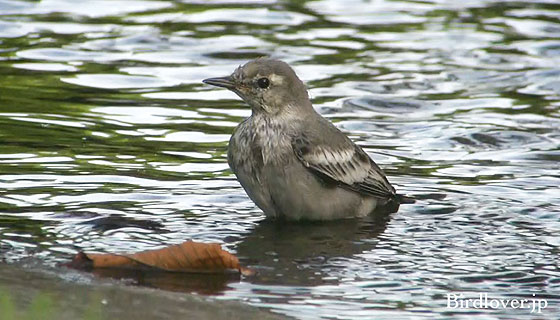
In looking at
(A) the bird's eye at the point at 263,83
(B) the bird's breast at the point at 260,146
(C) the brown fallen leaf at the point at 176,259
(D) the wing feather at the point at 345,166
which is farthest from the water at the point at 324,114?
(A) the bird's eye at the point at 263,83

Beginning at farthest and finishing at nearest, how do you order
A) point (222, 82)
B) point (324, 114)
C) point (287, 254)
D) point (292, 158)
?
point (324, 114), point (222, 82), point (292, 158), point (287, 254)

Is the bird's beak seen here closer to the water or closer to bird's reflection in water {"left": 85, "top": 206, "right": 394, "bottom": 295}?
the water

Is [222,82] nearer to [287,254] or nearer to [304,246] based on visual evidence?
[304,246]

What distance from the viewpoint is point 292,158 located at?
27.5ft

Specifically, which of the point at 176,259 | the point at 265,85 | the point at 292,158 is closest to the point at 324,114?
the point at 265,85

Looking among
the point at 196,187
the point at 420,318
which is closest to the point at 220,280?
the point at 420,318

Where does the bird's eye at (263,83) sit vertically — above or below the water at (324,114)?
above

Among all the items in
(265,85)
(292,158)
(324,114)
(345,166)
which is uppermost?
(265,85)

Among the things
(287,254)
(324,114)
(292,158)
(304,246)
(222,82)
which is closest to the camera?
(287,254)

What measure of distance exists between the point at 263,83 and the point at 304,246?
143 centimetres

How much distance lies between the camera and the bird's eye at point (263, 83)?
345 inches

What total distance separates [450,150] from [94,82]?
427 centimetres

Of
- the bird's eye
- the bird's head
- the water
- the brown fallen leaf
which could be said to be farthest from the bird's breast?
→ the brown fallen leaf

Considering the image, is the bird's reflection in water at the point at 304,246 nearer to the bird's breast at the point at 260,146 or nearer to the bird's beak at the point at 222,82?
the bird's breast at the point at 260,146
